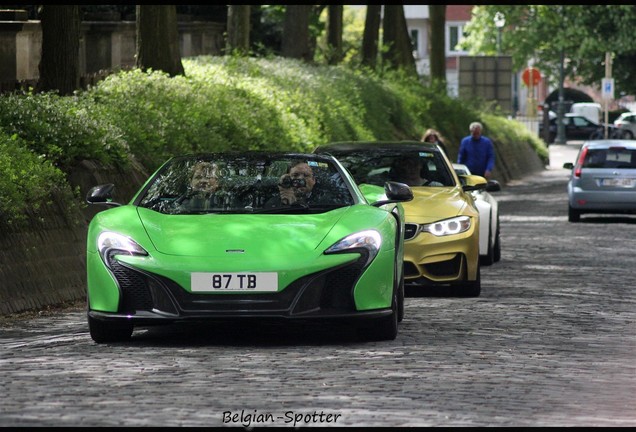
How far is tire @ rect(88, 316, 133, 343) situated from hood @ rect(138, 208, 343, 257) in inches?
26.0

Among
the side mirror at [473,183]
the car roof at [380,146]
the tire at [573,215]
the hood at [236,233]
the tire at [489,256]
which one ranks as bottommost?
the tire at [573,215]

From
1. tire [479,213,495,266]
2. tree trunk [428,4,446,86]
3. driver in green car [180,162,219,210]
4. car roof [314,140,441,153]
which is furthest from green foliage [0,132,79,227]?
tree trunk [428,4,446,86]

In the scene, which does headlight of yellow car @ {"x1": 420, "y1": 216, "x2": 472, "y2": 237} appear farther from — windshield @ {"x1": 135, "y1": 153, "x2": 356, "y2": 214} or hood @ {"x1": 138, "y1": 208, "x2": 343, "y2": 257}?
hood @ {"x1": 138, "y1": 208, "x2": 343, "y2": 257}

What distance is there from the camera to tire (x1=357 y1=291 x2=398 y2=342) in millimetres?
11852

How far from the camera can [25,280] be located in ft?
48.6

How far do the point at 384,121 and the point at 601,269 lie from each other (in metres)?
20.6

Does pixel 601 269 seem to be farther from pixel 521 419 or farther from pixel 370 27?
pixel 370 27

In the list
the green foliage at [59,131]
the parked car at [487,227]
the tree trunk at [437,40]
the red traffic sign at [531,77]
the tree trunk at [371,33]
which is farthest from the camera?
the red traffic sign at [531,77]

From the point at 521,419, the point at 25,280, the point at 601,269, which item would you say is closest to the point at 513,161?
the point at 601,269

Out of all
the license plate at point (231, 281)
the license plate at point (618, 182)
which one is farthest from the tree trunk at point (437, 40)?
the license plate at point (231, 281)

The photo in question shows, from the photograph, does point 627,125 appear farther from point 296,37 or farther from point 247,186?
point 247,186

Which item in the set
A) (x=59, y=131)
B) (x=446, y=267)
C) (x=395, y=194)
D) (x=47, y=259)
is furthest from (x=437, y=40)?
(x=395, y=194)

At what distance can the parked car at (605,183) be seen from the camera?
3012 cm

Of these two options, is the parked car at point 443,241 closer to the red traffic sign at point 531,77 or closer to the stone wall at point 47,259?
the stone wall at point 47,259
